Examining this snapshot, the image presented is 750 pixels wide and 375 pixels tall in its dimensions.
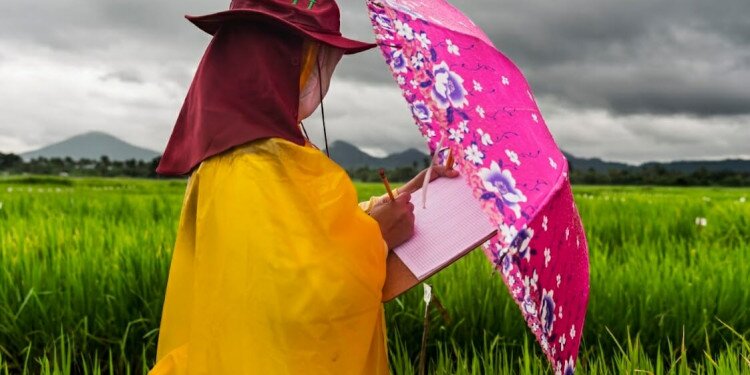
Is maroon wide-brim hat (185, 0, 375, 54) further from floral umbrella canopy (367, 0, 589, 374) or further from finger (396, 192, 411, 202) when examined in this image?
finger (396, 192, 411, 202)

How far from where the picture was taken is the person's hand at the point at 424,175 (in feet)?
5.85

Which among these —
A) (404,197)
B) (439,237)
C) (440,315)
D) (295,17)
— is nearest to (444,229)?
(439,237)

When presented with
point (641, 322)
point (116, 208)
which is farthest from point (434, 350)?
point (116, 208)

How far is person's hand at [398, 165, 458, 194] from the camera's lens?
5.85 ft

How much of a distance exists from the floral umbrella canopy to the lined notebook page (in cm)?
8

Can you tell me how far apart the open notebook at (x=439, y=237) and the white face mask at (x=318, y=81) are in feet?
1.18

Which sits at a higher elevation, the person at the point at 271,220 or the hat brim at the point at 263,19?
the hat brim at the point at 263,19

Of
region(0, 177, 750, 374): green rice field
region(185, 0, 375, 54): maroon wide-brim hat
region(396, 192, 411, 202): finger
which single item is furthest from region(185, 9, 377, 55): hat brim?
region(0, 177, 750, 374): green rice field

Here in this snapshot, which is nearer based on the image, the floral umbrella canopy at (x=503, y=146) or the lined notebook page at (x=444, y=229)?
the floral umbrella canopy at (x=503, y=146)

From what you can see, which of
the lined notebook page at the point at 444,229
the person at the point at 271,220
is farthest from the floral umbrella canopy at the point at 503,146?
the person at the point at 271,220

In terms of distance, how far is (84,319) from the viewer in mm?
2906

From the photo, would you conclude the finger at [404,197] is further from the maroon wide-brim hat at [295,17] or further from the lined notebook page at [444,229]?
the maroon wide-brim hat at [295,17]

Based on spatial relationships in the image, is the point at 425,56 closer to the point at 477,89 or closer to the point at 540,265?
the point at 477,89

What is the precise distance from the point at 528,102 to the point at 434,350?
63.8 inches
